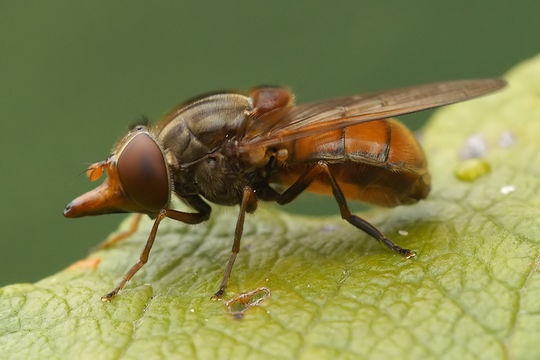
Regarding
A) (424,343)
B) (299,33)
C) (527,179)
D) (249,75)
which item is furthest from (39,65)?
(424,343)

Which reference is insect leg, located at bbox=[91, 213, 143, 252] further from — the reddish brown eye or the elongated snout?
the reddish brown eye

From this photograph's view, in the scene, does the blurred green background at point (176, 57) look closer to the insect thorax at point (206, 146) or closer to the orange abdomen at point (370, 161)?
the orange abdomen at point (370, 161)

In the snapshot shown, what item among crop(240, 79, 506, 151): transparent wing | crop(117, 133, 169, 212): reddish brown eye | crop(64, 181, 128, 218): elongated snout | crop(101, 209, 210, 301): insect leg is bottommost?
crop(101, 209, 210, 301): insect leg

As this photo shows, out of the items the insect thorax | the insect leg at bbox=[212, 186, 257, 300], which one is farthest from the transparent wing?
the insect leg at bbox=[212, 186, 257, 300]

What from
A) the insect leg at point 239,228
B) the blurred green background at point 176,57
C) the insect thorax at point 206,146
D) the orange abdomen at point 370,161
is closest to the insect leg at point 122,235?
the insect thorax at point 206,146

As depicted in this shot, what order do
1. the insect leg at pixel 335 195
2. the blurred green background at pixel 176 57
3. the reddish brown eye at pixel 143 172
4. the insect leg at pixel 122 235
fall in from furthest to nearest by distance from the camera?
the blurred green background at pixel 176 57 → the insect leg at pixel 122 235 → the insect leg at pixel 335 195 → the reddish brown eye at pixel 143 172

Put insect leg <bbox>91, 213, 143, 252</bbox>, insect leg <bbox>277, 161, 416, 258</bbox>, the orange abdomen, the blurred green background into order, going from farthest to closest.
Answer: the blurred green background < insect leg <bbox>91, 213, 143, 252</bbox> < the orange abdomen < insect leg <bbox>277, 161, 416, 258</bbox>

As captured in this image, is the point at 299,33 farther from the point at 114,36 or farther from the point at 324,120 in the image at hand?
the point at 324,120
